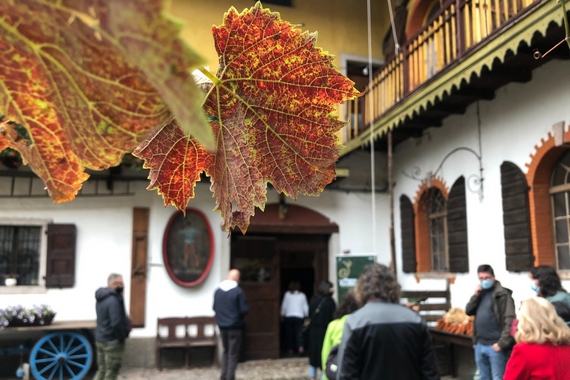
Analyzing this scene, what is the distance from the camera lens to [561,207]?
15.8ft

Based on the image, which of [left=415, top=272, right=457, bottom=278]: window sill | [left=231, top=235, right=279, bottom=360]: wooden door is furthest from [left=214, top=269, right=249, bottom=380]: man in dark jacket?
[left=415, top=272, right=457, bottom=278]: window sill

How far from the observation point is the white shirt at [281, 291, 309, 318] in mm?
8188

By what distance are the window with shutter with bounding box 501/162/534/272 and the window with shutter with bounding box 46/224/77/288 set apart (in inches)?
211

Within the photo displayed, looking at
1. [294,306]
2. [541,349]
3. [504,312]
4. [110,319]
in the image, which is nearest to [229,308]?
[110,319]

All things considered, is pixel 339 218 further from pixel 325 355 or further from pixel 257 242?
pixel 325 355

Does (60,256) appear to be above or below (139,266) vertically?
above

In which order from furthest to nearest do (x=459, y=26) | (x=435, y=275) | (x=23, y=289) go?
(x=435, y=275) < (x=23, y=289) < (x=459, y=26)

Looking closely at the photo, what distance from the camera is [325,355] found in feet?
10.9

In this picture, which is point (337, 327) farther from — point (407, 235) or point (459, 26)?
point (407, 235)

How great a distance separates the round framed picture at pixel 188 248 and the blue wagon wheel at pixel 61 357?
4.79 ft

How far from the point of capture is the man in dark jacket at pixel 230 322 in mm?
5703

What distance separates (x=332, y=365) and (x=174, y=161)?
8.93 ft

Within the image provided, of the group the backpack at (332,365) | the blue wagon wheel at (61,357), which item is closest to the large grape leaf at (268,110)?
the backpack at (332,365)

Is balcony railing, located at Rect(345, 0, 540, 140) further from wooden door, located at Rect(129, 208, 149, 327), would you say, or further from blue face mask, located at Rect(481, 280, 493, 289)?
wooden door, located at Rect(129, 208, 149, 327)
